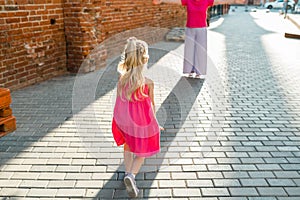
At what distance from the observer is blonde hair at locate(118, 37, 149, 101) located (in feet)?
8.98

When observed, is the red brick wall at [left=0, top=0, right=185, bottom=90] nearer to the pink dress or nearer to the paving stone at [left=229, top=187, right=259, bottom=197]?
the pink dress

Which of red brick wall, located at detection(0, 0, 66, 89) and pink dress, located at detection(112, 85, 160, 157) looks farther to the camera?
red brick wall, located at detection(0, 0, 66, 89)

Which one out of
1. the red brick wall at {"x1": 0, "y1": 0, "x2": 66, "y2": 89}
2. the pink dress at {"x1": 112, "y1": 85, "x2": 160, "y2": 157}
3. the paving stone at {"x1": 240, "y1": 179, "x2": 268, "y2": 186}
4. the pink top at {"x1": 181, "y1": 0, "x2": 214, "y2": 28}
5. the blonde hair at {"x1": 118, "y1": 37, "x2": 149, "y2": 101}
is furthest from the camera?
the pink top at {"x1": 181, "y1": 0, "x2": 214, "y2": 28}

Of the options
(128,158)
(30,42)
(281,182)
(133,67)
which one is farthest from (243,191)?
(30,42)

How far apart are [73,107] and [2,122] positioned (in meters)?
1.32

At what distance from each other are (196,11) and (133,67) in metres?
4.01

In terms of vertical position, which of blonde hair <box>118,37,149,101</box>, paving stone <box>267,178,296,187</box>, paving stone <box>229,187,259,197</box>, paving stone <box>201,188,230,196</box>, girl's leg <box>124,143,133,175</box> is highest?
blonde hair <box>118,37,149,101</box>

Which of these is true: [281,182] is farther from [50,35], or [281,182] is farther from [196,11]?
A: [50,35]

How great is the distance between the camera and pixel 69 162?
346 cm

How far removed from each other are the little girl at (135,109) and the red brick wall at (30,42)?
11.3ft

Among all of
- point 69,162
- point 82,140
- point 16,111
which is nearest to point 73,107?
point 16,111

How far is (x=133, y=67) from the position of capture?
278 cm

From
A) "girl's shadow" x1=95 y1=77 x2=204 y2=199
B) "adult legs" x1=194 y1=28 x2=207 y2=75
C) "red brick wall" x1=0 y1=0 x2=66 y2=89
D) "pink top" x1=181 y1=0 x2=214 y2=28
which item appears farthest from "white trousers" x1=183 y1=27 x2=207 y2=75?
"red brick wall" x1=0 y1=0 x2=66 y2=89

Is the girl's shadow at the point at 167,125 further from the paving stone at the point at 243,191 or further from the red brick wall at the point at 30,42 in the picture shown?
the red brick wall at the point at 30,42
